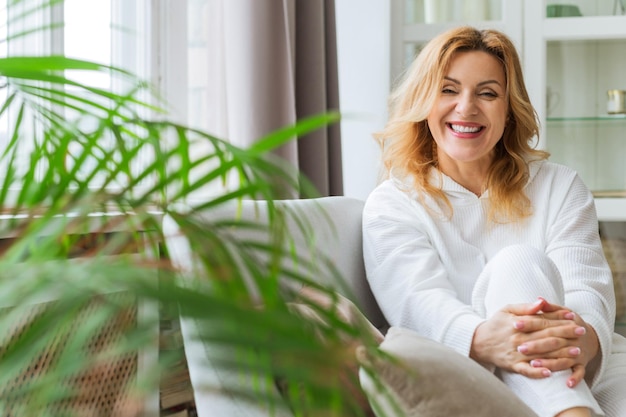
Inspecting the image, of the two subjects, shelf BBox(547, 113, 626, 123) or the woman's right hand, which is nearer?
the woman's right hand

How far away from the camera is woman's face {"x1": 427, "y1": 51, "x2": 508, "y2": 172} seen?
2.07 m

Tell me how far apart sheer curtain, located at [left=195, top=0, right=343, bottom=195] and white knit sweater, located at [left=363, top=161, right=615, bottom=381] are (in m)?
0.50

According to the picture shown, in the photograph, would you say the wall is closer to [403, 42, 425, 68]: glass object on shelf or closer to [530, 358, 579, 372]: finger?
[403, 42, 425, 68]: glass object on shelf

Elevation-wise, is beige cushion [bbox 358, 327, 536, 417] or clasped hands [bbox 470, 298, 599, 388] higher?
beige cushion [bbox 358, 327, 536, 417]

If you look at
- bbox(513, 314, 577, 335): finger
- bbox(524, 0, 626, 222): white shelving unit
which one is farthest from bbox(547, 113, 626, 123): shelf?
bbox(513, 314, 577, 335): finger

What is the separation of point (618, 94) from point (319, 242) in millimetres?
1930

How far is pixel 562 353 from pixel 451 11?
1.89 meters

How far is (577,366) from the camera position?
5.42 ft

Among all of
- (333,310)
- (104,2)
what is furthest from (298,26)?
(333,310)

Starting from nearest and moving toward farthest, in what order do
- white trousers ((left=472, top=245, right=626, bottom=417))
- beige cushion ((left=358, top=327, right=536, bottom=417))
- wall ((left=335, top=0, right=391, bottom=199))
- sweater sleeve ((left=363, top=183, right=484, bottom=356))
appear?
beige cushion ((left=358, top=327, right=536, bottom=417))
white trousers ((left=472, top=245, right=626, bottom=417))
sweater sleeve ((left=363, top=183, right=484, bottom=356))
wall ((left=335, top=0, right=391, bottom=199))

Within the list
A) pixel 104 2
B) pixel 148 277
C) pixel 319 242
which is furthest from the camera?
pixel 104 2

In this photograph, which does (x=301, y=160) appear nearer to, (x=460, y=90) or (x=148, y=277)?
(x=460, y=90)

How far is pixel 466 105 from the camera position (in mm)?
2064

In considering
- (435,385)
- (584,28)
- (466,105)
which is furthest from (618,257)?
(435,385)
